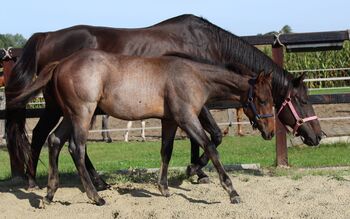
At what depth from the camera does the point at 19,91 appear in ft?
21.8

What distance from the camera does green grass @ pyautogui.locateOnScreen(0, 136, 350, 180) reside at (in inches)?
379

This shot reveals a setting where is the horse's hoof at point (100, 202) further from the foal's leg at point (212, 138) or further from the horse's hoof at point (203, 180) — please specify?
the horse's hoof at point (203, 180)

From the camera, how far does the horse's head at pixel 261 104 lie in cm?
611

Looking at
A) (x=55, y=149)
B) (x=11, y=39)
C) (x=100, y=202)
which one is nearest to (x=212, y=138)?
(x=100, y=202)

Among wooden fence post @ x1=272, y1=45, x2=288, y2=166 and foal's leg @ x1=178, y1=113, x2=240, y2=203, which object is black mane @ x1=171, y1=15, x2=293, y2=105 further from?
wooden fence post @ x1=272, y1=45, x2=288, y2=166

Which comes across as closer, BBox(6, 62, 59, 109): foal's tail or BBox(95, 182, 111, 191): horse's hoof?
BBox(6, 62, 59, 109): foal's tail

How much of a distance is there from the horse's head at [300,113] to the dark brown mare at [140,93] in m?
0.74

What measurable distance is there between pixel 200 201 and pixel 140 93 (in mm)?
1212

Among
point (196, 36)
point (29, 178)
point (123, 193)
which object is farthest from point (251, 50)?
point (29, 178)

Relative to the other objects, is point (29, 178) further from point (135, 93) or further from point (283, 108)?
point (283, 108)

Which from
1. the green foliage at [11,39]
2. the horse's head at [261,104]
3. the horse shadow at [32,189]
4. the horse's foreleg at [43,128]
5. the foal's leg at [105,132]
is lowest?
the green foliage at [11,39]

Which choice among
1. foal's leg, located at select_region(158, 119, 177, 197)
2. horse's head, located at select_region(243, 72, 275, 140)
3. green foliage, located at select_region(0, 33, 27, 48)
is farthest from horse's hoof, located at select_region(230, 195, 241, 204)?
green foliage, located at select_region(0, 33, 27, 48)

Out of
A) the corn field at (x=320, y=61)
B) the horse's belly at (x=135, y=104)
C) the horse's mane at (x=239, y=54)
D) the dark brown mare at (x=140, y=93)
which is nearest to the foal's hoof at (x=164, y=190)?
the dark brown mare at (x=140, y=93)

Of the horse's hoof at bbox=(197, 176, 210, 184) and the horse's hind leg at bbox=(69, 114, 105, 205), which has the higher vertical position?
the horse's hind leg at bbox=(69, 114, 105, 205)
